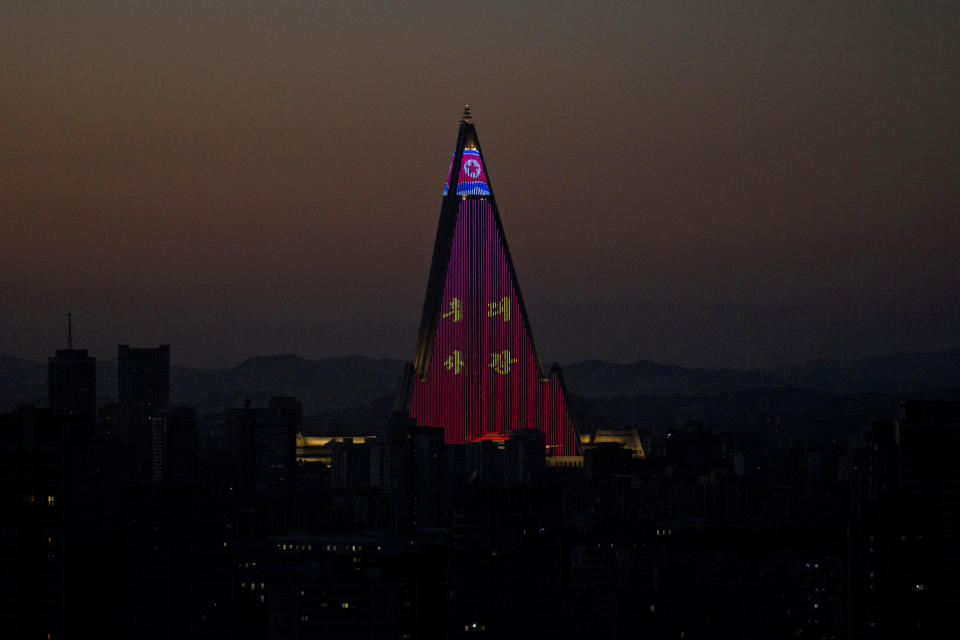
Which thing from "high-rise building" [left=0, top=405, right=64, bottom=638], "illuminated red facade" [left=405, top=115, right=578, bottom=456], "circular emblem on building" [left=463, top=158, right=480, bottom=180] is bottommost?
"high-rise building" [left=0, top=405, right=64, bottom=638]

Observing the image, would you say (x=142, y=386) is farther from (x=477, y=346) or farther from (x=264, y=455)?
(x=477, y=346)

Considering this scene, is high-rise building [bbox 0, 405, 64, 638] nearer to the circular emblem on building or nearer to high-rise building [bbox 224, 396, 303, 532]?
high-rise building [bbox 224, 396, 303, 532]

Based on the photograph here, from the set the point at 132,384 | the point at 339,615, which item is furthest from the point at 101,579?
the point at 132,384

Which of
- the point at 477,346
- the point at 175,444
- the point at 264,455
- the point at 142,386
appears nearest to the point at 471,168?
the point at 477,346

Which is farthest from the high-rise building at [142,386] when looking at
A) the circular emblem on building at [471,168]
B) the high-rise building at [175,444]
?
the circular emblem on building at [471,168]

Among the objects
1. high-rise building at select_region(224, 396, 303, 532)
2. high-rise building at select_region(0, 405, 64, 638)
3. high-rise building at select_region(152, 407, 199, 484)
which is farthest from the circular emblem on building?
high-rise building at select_region(0, 405, 64, 638)

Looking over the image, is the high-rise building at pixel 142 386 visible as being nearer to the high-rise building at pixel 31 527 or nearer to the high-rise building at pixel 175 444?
the high-rise building at pixel 175 444

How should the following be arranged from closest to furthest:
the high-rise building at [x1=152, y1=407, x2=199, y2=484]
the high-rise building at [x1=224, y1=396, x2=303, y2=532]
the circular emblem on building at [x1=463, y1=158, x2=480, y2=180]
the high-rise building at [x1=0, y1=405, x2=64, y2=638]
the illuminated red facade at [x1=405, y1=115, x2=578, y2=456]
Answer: the high-rise building at [x1=0, y1=405, x2=64, y2=638] → the high-rise building at [x1=152, y1=407, x2=199, y2=484] → the high-rise building at [x1=224, y1=396, x2=303, y2=532] → the circular emblem on building at [x1=463, y1=158, x2=480, y2=180] → the illuminated red facade at [x1=405, y1=115, x2=578, y2=456]
